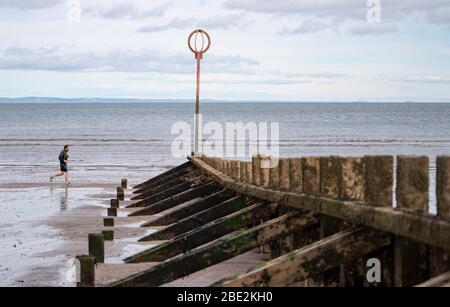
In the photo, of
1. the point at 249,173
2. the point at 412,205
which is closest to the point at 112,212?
the point at 249,173

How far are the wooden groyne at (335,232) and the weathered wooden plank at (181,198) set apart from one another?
5.48 metres

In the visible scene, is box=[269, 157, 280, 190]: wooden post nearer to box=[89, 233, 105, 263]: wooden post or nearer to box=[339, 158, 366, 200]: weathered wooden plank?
box=[89, 233, 105, 263]: wooden post

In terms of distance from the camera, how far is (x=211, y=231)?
337 inches

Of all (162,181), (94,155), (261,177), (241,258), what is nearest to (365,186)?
(261,177)

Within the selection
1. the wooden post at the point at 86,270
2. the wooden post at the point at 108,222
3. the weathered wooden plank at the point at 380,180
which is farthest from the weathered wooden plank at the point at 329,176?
the wooden post at the point at 108,222

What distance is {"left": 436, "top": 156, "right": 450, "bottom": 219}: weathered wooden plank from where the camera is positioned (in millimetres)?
4836

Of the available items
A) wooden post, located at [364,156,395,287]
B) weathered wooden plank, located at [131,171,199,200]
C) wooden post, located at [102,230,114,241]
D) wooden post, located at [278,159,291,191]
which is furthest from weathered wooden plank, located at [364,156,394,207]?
weathered wooden plank, located at [131,171,199,200]

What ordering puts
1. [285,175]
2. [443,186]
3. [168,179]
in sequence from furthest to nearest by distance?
[168,179]
[285,175]
[443,186]

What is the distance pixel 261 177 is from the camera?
1020 cm

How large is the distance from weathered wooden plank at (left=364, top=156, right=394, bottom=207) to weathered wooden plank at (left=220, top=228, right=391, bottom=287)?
0.31 meters

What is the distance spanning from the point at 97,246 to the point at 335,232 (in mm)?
4621

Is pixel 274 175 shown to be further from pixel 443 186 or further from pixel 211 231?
pixel 443 186
